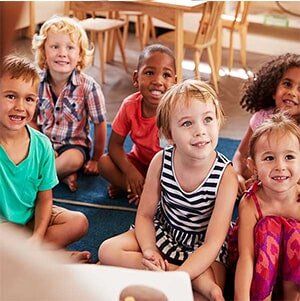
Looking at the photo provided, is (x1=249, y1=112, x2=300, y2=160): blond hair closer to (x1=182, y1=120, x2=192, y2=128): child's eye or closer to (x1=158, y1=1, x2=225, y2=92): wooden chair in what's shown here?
(x1=182, y1=120, x2=192, y2=128): child's eye

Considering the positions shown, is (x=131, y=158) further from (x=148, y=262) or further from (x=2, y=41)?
(x=2, y=41)

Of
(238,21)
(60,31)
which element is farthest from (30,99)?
(238,21)

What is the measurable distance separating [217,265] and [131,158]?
0.65m

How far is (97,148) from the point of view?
2072 millimetres

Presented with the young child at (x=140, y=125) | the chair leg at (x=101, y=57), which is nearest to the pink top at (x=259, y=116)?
the young child at (x=140, y=125)

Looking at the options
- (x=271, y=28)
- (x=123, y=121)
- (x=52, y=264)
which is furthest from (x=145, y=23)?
(x=52, y=264)

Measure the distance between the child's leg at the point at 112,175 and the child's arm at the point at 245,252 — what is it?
610mm

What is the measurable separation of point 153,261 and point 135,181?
0.51 meters

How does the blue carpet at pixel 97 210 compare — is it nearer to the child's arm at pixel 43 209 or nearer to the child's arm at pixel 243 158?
the child's arm at pixel 43 209

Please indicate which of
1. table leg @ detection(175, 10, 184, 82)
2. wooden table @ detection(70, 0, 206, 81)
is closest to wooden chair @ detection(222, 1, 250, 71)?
wooden table @ detection(70, 0, 206, 81)

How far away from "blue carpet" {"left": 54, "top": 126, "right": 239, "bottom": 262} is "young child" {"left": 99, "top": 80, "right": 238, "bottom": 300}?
217 millimetres

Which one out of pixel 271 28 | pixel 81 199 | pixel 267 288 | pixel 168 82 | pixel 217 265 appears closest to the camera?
pixel 267 288

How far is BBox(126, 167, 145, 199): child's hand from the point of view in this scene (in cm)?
180

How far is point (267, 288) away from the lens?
1251mm
